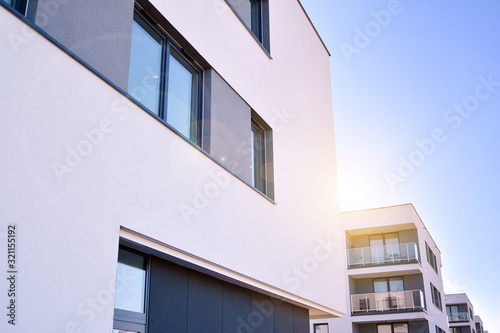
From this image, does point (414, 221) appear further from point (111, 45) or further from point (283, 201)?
point (111, 45)

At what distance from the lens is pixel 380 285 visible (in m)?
26.9

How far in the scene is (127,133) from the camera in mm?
5020

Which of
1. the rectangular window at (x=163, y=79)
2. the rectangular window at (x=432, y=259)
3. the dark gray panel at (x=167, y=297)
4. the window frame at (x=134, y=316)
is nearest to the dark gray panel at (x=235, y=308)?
the dark gray panel at (x=167, y=297)

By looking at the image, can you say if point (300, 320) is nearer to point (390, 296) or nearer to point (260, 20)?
point (260, 20)

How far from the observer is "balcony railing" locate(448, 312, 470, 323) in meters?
49.4

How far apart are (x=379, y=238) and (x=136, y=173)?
24407 millimetres

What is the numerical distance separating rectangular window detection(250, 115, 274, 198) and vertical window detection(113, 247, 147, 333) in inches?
126

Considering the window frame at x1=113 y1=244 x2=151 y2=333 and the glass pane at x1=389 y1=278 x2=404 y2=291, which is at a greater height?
the glass pane at x1=389 y1=278 x2=404 y2=291

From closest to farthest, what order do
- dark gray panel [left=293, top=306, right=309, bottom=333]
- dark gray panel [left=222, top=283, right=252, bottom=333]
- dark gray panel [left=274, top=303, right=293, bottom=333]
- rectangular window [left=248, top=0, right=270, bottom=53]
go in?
1. dark gray panel [left=222, top=283, right=252, bottom=333]
2. dark gray panel [left=274, top=303, right=293, bottom=333]
3. rectangular window [left=248, top=0, right=270, bottom=53]
4. dark gray panel [left=293, top=306, right=309, bottom=333]

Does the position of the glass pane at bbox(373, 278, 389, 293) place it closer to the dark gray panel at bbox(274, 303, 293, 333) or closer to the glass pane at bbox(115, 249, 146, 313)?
the dark gray panel at bbox(274, 303, 293, 333)

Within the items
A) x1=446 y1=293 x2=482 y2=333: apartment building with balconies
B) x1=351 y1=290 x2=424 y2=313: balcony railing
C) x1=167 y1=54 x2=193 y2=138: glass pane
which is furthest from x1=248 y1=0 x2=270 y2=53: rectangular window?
x1=446 y1=293 x2=482 y2=333: apartment building with balconies

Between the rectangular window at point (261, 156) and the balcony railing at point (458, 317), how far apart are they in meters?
46.4

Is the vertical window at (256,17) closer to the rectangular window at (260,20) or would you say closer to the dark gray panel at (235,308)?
the rectangular window at (260,20)

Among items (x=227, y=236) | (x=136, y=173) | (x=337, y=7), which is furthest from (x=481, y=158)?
(x=136, y=173)
